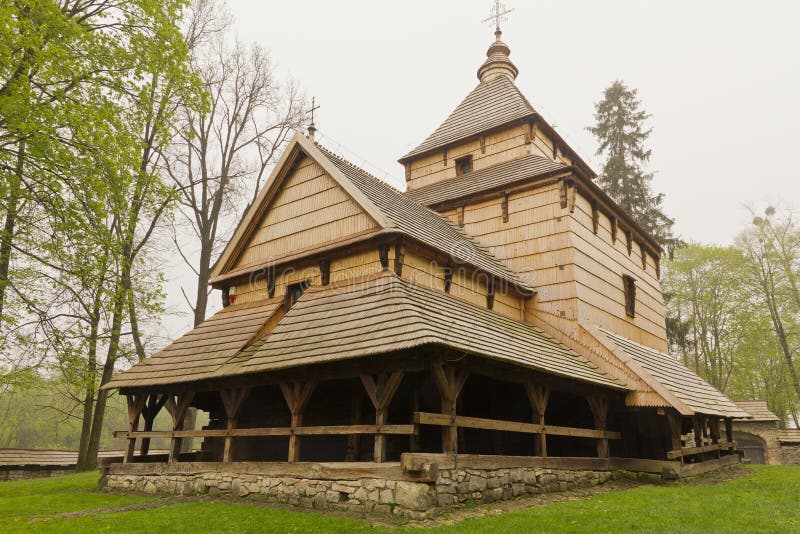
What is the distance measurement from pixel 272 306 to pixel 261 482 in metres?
4.42

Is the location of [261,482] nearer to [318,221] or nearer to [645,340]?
[318,221]

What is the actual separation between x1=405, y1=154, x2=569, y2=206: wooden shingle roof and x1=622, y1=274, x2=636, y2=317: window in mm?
4828

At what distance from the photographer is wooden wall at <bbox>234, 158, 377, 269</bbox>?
12.2 m

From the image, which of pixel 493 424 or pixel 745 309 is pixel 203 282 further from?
pixel 745 309

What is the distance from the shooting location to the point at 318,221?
507 inches

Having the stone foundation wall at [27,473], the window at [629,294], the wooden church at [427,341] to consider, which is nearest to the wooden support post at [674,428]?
the wooden church at [427,341]

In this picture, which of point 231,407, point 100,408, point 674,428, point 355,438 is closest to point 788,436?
point 674,428

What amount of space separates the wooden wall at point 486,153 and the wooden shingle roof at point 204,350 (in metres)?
8.66

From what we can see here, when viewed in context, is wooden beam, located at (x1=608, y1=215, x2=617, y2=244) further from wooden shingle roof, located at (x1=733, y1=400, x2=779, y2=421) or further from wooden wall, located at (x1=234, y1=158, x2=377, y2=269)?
wooden shingle roof, located at (x1=733, y1=400, x2=779, y2=421)

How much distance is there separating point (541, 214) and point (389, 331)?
8.07 m

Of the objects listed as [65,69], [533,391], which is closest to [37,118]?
[65,69]

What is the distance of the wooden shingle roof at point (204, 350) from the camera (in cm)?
1120

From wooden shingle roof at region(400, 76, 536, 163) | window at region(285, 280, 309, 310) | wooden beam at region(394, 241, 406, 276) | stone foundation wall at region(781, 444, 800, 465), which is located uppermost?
wooden shingle roof at region(400, 76, 536, 163)

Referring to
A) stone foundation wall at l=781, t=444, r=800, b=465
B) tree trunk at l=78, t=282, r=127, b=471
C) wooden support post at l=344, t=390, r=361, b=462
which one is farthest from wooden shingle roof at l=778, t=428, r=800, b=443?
tree trunk at l=78, t=282, r=127, b=471
